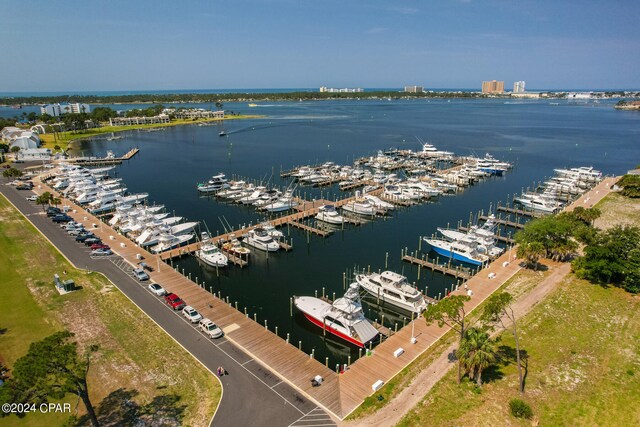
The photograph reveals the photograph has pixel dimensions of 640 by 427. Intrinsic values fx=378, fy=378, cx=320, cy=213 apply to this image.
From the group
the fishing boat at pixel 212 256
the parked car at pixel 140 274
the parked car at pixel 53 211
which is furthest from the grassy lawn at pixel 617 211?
the parked car at pixel 53 211

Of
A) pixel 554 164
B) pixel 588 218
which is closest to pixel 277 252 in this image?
pixel 588 218

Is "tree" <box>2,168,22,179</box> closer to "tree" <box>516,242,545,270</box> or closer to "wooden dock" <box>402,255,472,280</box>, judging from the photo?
"wooden dock" <box>402,255,472,280</box>

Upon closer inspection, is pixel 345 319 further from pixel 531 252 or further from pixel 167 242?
pixel 167 242

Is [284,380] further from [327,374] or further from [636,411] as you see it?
[636,411]

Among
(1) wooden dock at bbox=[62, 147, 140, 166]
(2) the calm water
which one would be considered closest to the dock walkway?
(2) the calm water

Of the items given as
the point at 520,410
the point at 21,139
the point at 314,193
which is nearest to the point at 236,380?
the point at 520,410

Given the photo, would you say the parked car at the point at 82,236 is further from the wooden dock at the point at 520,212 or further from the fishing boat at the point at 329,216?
the wooden dock at the point at 520,212
